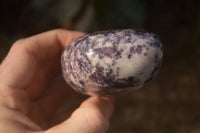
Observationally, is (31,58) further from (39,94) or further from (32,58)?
(39,94)

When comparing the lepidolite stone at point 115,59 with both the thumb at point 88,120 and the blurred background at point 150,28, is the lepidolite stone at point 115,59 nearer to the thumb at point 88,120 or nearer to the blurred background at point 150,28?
the thumb at point 88,120

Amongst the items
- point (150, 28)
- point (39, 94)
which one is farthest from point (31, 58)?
point (150, 28)

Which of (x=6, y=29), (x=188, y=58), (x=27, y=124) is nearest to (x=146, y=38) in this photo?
(x=27, y=124)

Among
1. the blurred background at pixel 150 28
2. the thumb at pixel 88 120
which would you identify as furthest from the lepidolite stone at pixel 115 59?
the blurred background at pixel 150 28

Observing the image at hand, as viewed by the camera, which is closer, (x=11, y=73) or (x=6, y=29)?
(x=11, y=73)

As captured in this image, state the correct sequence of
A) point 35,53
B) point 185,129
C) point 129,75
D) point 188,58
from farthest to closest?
point 188,58
point 185,129
point 35,53
point 129,75

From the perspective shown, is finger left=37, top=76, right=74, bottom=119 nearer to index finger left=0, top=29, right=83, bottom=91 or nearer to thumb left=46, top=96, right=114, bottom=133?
index finger left=0, top=29, right=83, bottom=91

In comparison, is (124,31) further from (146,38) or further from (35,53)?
(35,53)

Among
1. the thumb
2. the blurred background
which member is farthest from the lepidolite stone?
the blurred background
